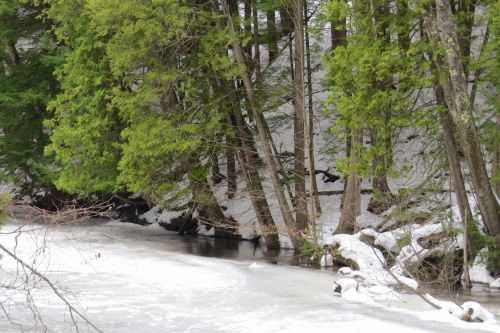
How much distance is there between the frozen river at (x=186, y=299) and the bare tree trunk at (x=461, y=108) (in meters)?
3.26

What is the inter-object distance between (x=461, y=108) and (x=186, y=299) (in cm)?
638

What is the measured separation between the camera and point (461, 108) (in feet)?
42.2

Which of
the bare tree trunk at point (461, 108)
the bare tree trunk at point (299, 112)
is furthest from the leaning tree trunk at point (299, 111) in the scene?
the bare tree trunk at point (461, 108)

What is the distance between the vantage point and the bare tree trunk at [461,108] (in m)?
12.6

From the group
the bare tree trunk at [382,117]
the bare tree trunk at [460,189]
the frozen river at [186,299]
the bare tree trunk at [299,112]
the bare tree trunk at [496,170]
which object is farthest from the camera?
the bare tree trunk at [299,112]

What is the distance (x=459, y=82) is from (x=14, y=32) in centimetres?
1612

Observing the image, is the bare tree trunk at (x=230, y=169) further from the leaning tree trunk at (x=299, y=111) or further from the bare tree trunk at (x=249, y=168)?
the leaning tree trunk at (x=299, y=111)

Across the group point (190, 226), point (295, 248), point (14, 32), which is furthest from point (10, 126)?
point (295, 248)

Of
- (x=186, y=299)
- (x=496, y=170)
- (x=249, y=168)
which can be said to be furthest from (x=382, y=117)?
(x=186, y=299)

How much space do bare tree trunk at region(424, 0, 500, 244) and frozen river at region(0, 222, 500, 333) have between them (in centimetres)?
326

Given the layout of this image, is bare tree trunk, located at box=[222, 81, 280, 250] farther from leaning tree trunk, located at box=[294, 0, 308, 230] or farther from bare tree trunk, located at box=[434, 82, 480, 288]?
bare tree trunk, located at box=[434, 82, 480, 288]

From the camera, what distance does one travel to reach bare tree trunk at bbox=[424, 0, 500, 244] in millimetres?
12625

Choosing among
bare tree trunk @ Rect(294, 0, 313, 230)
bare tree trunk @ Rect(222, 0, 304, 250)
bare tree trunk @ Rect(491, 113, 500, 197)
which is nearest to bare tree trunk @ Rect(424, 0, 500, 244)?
bare tree trunk @ Rect(491, 113, 500, 197)

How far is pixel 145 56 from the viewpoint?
1738 cm
